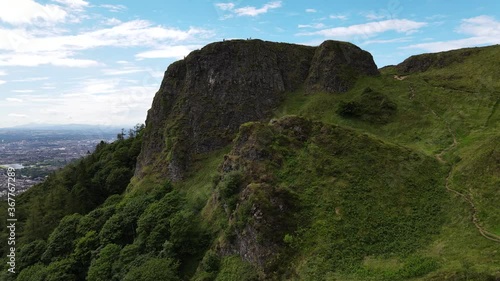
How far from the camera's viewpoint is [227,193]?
42.4 metres

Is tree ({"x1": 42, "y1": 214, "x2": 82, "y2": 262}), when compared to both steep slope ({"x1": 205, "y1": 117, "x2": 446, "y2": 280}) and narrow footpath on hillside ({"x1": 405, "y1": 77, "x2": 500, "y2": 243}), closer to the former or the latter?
steep slope ({"x1": 205, "y1": 117, "x2": 446, "y2": 280})

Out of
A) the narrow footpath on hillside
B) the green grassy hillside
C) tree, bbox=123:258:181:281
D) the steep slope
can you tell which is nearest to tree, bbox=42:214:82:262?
the green grassy hillside

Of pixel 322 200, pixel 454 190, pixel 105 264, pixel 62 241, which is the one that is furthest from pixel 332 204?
pixel 62 241

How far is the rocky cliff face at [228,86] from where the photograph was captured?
69.0m

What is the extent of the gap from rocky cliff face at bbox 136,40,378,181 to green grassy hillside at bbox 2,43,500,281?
165 inches

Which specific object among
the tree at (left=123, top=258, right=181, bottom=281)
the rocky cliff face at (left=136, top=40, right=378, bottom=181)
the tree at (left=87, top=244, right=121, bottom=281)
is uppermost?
the rocky cliff face at (left=136, top=40, right=378, bottom=181)

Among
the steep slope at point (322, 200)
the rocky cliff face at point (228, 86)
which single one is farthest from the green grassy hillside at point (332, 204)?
the rocky cliff face at point (228, 86)

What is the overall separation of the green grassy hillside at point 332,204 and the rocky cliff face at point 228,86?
4189 mm

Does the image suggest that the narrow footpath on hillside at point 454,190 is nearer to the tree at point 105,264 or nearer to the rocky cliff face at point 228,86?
the rocky cliff face at point 228,86

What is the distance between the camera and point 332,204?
122 feet

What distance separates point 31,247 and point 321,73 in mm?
63249

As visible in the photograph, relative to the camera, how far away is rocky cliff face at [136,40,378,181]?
226 feet

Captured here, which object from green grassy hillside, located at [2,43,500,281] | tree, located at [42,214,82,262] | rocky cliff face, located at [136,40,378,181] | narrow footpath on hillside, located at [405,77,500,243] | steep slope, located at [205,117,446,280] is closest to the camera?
narrow footpath on hillside, located at [405,77,500,243]

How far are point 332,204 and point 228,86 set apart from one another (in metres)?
41.8
